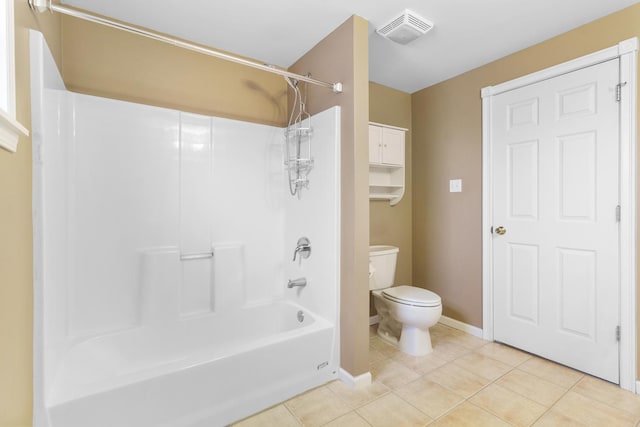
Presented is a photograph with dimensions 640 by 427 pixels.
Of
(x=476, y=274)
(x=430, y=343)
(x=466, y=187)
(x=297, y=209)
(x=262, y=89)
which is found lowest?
(x=430, y=343)

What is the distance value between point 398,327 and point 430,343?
360 mm

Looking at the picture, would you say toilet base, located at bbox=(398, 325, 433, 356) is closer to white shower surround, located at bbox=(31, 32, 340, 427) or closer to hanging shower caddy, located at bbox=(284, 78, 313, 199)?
white shower surround, located at bbox=(31, 32, 340, 427)

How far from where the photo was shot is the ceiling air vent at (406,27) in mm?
1897

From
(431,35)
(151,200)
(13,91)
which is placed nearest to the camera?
(13,91)

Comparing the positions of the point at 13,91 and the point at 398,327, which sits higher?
the point at 13,91

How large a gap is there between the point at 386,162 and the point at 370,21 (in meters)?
1.12

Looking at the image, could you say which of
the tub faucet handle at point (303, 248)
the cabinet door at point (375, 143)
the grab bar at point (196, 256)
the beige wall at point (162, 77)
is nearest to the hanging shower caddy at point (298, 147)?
the beige wall at point (162, 77)

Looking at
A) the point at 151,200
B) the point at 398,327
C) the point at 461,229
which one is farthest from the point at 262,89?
the point at 398,327

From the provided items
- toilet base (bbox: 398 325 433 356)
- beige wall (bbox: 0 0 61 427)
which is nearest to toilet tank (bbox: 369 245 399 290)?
toilet base (bbox: 398 325 433 356)

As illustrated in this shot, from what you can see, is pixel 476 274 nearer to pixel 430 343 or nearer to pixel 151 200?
pixel 430 343

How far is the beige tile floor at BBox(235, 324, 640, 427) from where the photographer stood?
1.59 metres

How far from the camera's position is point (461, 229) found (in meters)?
2.76

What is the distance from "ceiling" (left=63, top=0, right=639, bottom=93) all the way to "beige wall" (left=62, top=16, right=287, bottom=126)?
0.14 metres

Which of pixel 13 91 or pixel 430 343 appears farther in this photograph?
pixel 430 343
